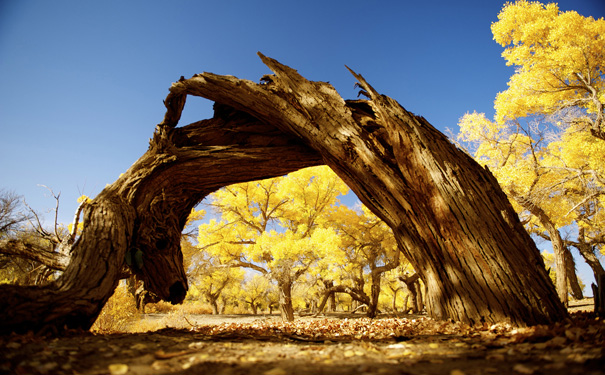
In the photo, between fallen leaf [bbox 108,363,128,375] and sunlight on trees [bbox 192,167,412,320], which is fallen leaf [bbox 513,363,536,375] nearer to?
fallen leaf [bbox 108,363,128,375]

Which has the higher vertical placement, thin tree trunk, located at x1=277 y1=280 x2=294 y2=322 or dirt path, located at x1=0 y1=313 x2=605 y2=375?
dirt path, located at x1=0 y1=313 x2=605 y2=375

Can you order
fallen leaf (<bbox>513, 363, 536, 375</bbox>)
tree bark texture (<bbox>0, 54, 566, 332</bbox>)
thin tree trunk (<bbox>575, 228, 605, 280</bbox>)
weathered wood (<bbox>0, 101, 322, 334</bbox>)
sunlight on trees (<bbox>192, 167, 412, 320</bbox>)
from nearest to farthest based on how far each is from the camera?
1. fallen leaf (<bbox>513, 363, 536, 375</bbox>)
2. weathered wood (<bbox>0, 101, 322, 334</bbox>)
3. tree bark texture (<bbox>0, 54, 566, 332</bbox>)
4. sunlight on trees (<bbox>192, 167, 412, 320</bbox>)
5. thin tree trunk (<bbox>575, 228, 605, 280</bbox>)

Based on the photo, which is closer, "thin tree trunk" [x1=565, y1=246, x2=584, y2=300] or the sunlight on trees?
the sunlight on trees

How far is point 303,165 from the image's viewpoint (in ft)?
16.4

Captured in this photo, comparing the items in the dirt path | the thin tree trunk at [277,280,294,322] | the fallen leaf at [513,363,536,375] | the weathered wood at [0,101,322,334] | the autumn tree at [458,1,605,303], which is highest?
the autumn tree at [458,1,605,303]

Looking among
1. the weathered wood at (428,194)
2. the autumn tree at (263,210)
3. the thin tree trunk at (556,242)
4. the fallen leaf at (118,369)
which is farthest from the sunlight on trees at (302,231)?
the fallen leaf at (118,369)

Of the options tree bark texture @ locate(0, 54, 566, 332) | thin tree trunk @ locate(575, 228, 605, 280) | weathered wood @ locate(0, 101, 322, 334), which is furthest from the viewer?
thin tree trunk @ locate(575, 228, 605, 280)

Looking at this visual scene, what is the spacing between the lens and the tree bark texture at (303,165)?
280cm

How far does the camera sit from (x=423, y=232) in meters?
3.35

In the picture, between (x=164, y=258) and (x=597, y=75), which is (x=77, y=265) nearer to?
(x=164, y=258)

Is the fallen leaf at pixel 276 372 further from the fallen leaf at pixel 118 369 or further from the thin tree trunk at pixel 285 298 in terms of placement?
the thin tree trunk at pixel 285 298

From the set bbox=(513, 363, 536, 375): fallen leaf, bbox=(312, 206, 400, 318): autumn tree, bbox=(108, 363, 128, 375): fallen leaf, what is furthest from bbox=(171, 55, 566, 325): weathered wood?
bbox=(312, 206, 400, 318): autumn tree

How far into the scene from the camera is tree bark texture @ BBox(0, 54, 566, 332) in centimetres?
280

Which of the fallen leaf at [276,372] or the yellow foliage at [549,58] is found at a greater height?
the yellow foliage at [549,58]
